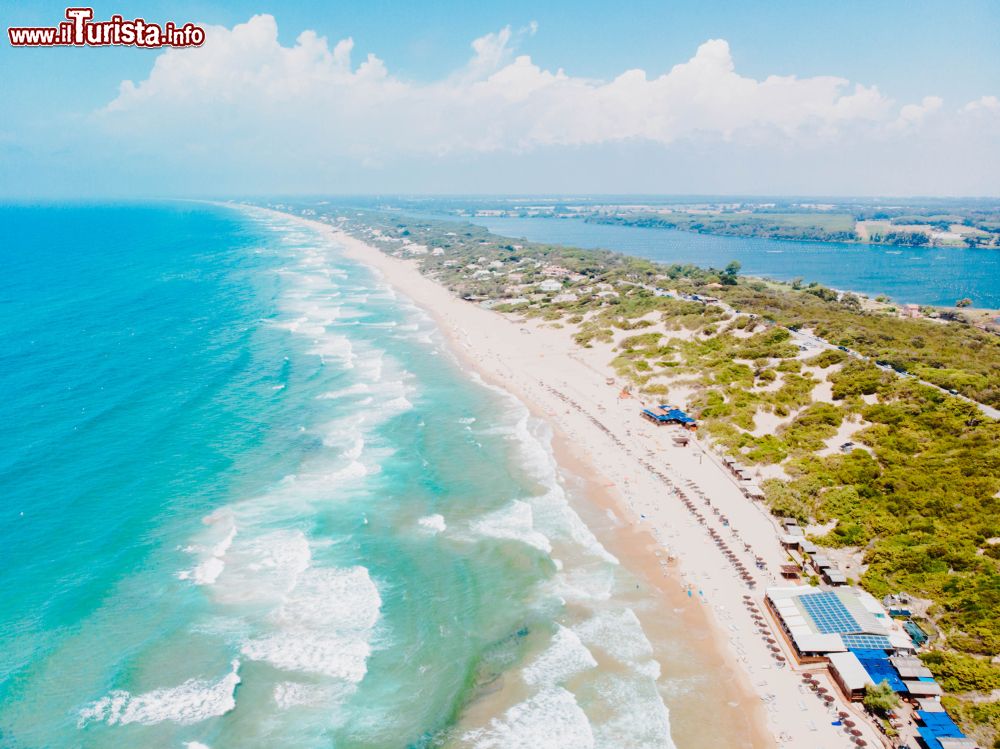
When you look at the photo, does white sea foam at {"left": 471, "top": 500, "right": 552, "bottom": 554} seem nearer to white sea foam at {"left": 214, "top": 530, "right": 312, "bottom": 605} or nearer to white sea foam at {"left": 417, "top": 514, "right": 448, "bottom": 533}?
white sea foam at {"left": 417, "top": 514, "right": 448, "bottom": 533}

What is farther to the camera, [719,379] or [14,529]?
[719,379]

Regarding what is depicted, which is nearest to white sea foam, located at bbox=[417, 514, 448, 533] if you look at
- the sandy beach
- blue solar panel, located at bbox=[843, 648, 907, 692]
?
the sandy beach

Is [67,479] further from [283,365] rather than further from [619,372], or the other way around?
[619,372]

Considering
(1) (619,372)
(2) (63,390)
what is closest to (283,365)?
(2) (63,390)

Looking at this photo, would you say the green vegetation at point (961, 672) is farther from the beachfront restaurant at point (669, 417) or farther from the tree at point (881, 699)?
the beachfront restaurant at point (669, 417)

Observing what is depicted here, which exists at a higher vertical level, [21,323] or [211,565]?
[21,323]

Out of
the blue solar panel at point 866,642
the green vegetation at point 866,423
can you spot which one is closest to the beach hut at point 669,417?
the green vegetation at point 866,423
